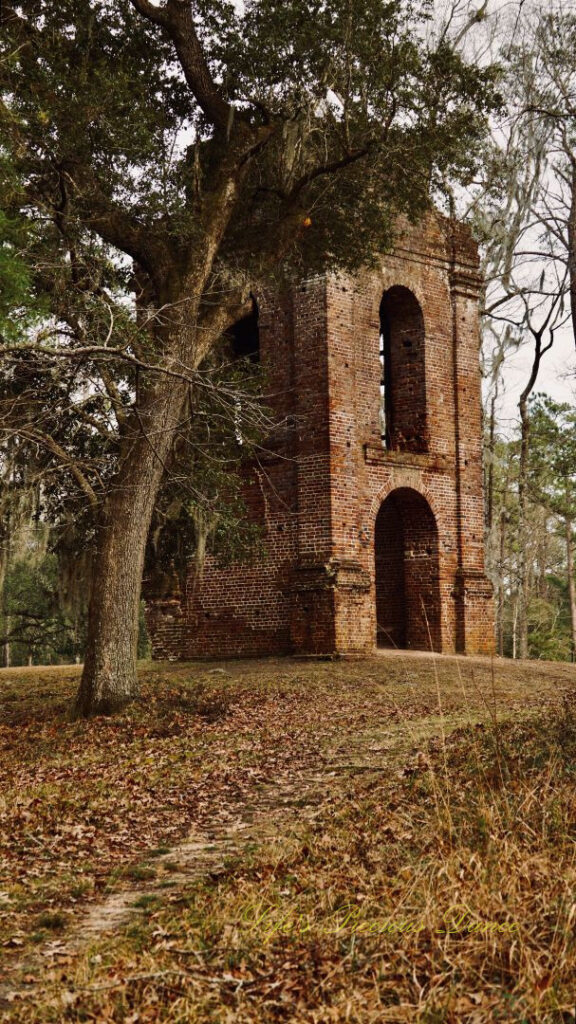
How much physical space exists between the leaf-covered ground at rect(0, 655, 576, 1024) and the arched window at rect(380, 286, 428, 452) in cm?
1060

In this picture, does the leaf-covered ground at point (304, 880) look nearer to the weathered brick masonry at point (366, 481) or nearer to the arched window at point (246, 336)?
the weathered brick masonry at point (366, 481)

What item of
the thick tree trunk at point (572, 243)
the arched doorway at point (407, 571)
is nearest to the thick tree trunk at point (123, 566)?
the arched doorway at point (407, 571)

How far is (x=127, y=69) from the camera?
11.8 meters

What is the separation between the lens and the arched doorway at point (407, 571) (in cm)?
1905

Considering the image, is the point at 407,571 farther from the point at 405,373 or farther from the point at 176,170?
the point at 176,170

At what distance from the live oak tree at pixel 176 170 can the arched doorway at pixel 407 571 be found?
23.7 ft

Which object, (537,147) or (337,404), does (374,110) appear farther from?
(537,147)

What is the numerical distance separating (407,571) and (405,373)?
4050 millimetres

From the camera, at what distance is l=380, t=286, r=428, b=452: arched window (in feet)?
63.0

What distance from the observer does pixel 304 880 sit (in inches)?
182

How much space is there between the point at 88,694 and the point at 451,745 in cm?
454

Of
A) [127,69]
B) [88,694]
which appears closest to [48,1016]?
[88,694]

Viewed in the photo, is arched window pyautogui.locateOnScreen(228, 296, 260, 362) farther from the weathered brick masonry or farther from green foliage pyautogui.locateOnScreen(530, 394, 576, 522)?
green foliage pyautogui.locateOnScreen(530, 394, 576, 522)

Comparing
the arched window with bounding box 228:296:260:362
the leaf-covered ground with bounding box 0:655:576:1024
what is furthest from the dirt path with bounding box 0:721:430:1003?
the arched window with bounding box 228:296:260:362
